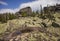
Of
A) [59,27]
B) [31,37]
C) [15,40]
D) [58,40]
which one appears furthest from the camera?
[59,27]

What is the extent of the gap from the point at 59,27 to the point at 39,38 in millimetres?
7573

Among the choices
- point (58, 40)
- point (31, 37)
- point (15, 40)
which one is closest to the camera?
point (15, 40)

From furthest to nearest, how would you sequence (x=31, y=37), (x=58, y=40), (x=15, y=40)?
(x=58, y=40), (x=31, y=37), (x=15, y=40)

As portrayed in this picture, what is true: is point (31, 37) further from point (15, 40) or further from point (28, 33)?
point (15, 40)

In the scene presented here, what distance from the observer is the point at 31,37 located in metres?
16.7

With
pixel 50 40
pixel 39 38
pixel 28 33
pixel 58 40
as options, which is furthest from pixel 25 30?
pixel 58 40

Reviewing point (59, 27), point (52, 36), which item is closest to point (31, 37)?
point (52, 36)

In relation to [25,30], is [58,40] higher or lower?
lower

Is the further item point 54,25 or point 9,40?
point 54,25

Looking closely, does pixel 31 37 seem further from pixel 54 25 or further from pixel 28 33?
pixel 54 25

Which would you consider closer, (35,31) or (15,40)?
(15,40)

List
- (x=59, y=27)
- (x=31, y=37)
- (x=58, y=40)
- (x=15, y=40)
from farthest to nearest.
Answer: (x=59, y=27), (x=58, y=40), (x=31, y=37), (x=15, y=40)

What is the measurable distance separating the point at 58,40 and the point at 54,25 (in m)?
6.15

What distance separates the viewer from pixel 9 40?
627 inches
